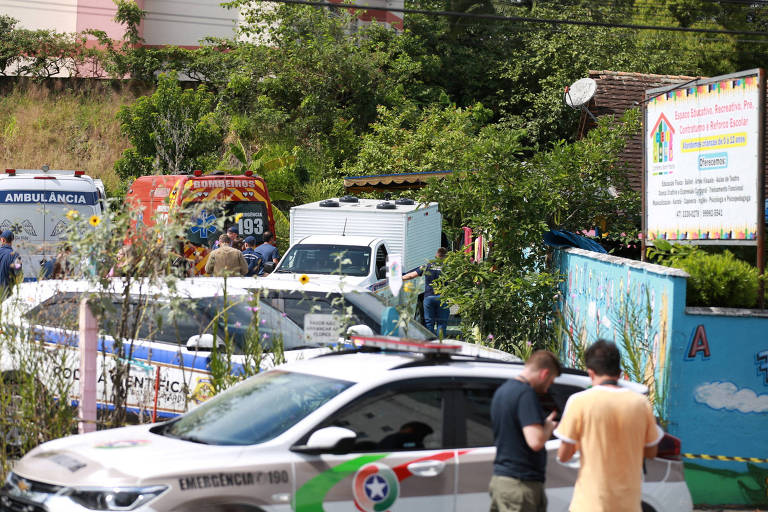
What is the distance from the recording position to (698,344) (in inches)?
333

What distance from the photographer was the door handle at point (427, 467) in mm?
5309

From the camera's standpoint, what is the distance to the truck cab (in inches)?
637

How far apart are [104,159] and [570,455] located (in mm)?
30643

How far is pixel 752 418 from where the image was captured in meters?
8.51

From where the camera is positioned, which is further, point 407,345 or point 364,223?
point 364,223

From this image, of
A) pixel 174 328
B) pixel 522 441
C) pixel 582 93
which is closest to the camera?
pixel 522 441

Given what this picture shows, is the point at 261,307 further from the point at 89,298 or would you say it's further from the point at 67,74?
the point at 67,74

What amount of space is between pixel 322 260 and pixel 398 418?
439 inches

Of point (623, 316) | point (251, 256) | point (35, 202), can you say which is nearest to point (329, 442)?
point (623, 316)

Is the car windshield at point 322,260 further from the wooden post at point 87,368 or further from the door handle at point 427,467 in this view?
the door handle at point 427,467

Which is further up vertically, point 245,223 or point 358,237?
point 245,223

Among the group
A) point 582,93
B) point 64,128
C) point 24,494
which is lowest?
point 24,494

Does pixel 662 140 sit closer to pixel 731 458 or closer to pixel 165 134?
pixel 731 458

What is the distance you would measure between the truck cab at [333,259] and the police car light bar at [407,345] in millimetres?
9746
